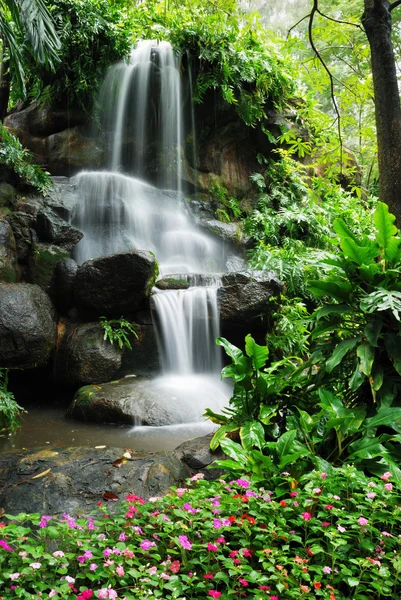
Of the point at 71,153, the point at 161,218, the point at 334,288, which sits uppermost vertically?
the point at 71,153

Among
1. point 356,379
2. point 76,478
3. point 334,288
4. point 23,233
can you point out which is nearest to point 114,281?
point 23,233

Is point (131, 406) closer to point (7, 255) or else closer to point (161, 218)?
point (7, 255)

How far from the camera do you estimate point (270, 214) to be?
10.7 m

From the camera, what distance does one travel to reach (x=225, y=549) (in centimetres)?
196

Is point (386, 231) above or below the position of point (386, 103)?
below

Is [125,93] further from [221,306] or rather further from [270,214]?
[221,306]

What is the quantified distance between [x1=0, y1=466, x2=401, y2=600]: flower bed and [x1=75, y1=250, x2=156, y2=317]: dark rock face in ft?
15.2

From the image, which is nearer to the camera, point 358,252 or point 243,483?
point 243,483

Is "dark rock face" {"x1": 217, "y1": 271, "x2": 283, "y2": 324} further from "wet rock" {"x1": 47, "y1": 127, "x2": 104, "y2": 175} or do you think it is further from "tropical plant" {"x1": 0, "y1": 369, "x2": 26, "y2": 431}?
"wet rock" {"x1": 47, "y1": 127, "x2": 104, "y2": 175}

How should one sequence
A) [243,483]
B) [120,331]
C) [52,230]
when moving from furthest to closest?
[52,230]
[120,331]
[243,483]

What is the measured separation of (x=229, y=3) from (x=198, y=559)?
4.85 m

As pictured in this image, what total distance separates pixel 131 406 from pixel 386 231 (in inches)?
141

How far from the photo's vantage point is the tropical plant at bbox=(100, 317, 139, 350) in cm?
653

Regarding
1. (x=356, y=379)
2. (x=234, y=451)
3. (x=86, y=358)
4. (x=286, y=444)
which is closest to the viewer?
(x=286, y=444)
